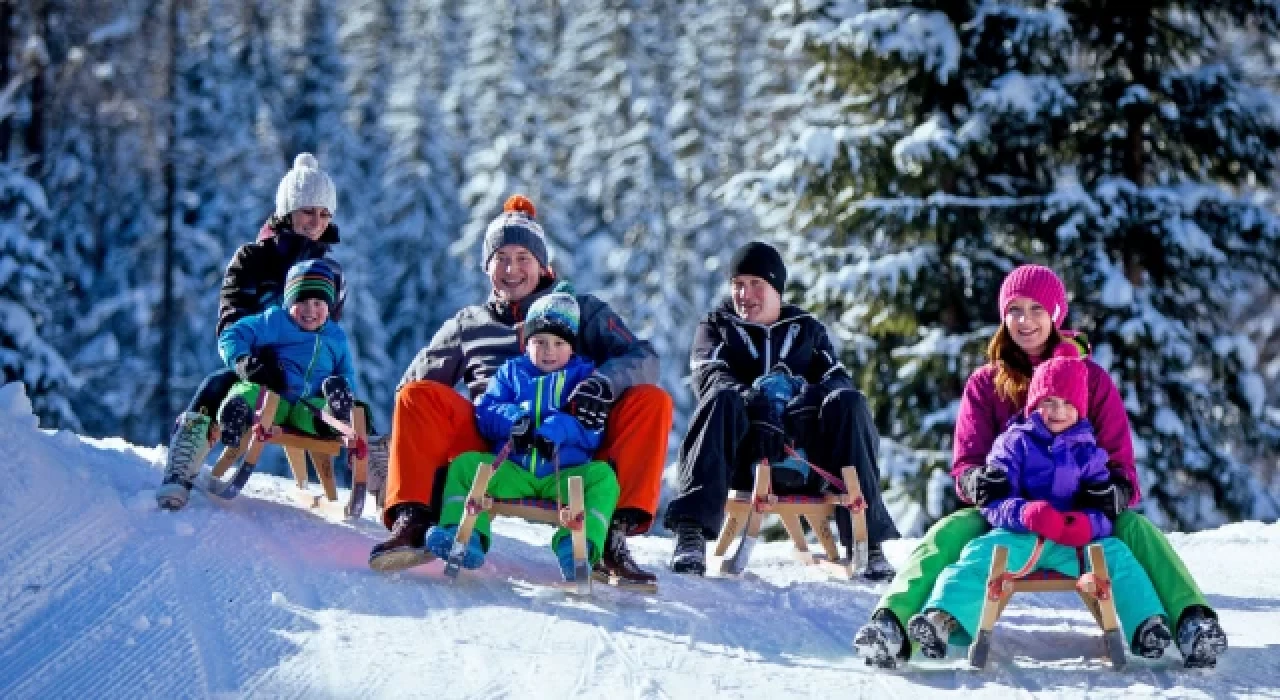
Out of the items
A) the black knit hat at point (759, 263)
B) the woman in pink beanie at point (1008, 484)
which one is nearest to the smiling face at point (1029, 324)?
the woman in pink beanie at point (1008, 484)

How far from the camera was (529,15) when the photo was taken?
32812 millimetres

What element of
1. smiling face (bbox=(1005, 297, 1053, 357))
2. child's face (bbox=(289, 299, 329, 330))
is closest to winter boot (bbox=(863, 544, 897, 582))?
smiling face (bbox=(1005, 297, 1053, 357))

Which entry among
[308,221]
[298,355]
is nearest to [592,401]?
[298,355]

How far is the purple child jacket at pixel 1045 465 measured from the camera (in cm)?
408

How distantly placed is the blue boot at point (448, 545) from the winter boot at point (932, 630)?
170 centimetres

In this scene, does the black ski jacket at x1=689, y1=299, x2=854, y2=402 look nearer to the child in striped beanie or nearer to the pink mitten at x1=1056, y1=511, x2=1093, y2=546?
the child in striped beanie

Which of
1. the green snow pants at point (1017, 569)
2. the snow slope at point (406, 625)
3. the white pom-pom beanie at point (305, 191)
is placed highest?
the white pom-pom beanie at point (305, 191)

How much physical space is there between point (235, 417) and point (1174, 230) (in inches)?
319

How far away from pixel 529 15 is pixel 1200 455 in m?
25.0

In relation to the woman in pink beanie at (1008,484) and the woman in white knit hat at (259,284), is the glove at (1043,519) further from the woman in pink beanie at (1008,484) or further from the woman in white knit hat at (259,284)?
the woman in white knit hat at (259,284)

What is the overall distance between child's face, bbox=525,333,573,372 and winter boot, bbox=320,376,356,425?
135cm

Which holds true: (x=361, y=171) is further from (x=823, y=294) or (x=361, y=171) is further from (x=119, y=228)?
(x=823, y=294)

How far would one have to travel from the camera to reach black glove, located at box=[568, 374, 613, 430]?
487 centimetres

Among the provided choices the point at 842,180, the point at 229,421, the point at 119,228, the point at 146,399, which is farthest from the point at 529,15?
the point at 229,421
